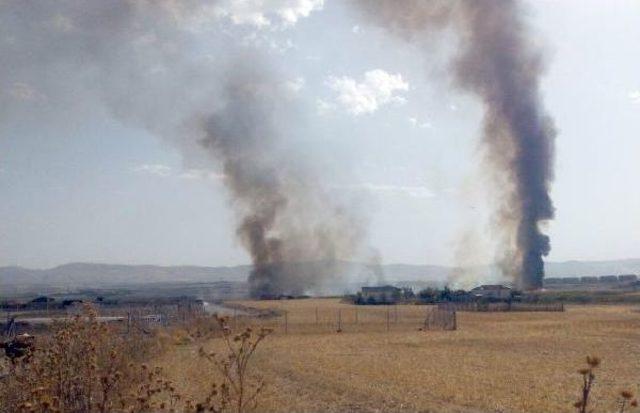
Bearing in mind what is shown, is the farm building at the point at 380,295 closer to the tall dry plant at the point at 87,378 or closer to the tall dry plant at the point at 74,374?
the tall dry plant at the point at 74,374

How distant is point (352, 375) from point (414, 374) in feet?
6.72

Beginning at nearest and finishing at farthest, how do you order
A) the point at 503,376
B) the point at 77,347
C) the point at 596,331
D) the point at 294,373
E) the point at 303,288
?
the point at 77,347 → the point at 503,376 → the point at 294,373 → the point at 596,331 → the point at 303,288

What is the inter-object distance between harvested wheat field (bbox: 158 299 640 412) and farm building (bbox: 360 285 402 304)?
4480cm

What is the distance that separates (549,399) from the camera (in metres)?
18.7

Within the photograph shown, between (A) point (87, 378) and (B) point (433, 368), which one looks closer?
(A) point (87, 378)

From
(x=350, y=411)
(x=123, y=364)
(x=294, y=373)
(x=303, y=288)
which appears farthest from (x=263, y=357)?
(x=303, y=288)

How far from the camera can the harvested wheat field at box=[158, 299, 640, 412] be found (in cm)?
1867

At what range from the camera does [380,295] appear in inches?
3807

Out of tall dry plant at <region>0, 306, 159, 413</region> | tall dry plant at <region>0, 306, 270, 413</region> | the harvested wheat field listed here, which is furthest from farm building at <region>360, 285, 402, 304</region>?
tall dry plant at <region>0, 306, 270, 413</region>

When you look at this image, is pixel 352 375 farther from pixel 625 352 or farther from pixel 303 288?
pixel 303 288

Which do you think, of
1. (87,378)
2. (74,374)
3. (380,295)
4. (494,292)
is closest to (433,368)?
(74,374)

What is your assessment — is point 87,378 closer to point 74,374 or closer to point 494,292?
point 74,374

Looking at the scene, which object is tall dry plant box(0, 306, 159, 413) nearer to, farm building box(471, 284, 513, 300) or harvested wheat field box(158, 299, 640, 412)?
harvested wheat field box(158, 299, 640, 412)

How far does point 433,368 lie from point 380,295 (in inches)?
2795
